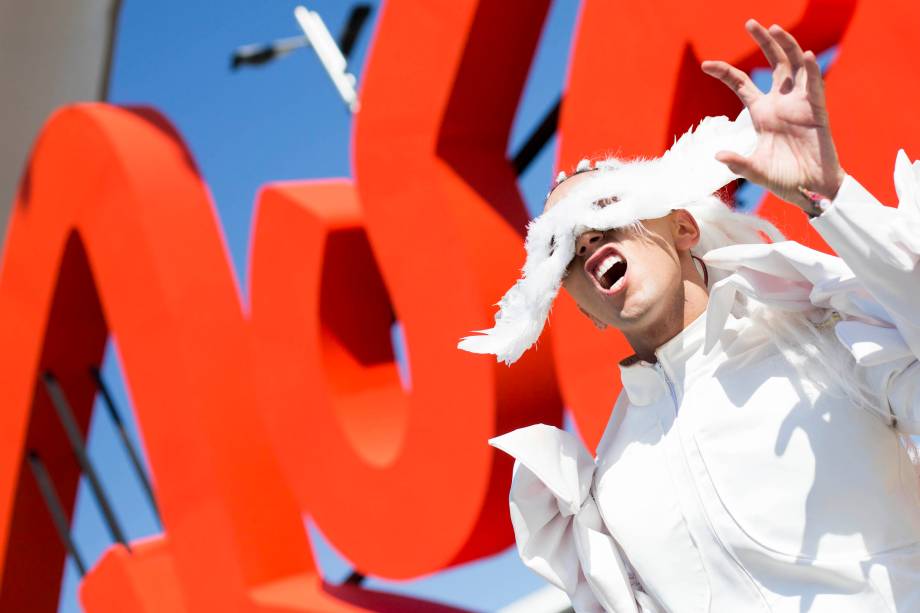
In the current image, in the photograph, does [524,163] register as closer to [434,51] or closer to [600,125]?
[434,51]

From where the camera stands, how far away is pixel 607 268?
171cm

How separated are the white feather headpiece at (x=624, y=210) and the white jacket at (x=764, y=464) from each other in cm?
14

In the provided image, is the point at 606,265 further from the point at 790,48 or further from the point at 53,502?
the point at 53,502

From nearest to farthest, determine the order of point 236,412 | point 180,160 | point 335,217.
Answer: point 335,217 → point 236,412 → point 180,160

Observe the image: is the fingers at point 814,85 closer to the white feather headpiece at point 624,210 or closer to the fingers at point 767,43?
the fingers at point 767,43

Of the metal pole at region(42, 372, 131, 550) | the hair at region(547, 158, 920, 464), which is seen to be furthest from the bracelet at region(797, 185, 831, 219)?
the metal pole at region(42, 372, 131, 550)

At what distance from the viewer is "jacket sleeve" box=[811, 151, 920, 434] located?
4.59ft

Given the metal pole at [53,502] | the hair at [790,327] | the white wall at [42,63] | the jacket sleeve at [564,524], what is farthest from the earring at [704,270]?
the white wall at [42,63]

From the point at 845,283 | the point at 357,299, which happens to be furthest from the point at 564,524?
the point at 357,299

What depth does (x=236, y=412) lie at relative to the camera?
168 inches

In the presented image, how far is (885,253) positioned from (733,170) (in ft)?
0.73

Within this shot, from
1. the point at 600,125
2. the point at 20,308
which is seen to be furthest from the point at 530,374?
the point at 20,308

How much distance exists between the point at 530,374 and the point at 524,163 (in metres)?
1.16

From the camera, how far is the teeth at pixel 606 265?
170 cm
